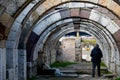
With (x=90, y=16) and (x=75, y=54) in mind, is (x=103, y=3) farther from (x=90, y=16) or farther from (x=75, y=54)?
(x=75, y=54)

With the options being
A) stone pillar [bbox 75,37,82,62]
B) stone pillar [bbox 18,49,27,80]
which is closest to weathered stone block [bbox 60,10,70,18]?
stone pillar [bbox 18,49,27,80]

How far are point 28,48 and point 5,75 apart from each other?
4.53 meters

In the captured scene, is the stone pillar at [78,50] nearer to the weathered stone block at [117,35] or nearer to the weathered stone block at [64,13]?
the weathered stone block at [117,35]

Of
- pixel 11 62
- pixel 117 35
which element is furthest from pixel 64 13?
pixel 11 62

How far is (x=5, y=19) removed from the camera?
778 centimetres

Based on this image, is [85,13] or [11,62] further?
[85,13]

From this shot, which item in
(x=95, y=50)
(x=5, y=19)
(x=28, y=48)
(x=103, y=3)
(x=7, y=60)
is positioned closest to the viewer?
(x=5, y=19)

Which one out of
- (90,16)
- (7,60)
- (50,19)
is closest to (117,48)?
(90,16)

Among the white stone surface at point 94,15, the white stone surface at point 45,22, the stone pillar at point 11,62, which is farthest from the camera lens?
the white stone surface at point 45,22

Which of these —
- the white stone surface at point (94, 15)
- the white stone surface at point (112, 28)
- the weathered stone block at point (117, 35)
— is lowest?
the weathered stone block at point (117, 35)

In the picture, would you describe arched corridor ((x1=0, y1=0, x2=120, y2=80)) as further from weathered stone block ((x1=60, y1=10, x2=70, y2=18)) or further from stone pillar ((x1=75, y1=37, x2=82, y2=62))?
stone pillar ((x1=75, y1=37, x2=82, y2=62))

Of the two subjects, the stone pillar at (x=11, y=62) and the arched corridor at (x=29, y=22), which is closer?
the arched corridor at (x=29, y=22)

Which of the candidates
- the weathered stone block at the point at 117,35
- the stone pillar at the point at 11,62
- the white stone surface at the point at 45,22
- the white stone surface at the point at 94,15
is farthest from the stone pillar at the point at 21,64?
the weathered stone block at the point at 117,35

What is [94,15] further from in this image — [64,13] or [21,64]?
[21,64]
